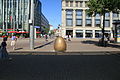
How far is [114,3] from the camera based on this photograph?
A: 60.5ft

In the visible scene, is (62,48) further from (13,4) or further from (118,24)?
(13,4)

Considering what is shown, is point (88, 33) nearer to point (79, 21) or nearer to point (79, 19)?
point (79, 21)

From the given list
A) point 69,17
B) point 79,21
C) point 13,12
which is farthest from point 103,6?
point 13,12

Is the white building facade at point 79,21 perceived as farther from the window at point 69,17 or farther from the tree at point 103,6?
the tree at point 103,6

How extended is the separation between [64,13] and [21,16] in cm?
2964

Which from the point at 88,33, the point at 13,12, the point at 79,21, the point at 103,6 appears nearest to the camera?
the point at 103,6

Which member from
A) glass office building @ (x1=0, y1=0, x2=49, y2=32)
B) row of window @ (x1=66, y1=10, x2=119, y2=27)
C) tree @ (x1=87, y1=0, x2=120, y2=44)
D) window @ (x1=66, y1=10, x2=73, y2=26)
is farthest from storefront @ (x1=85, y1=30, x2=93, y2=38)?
tree @ (x1=87, y1=0, x2=120, y2=44)

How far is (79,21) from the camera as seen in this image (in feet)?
243

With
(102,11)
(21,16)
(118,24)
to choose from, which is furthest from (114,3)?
(21,16)

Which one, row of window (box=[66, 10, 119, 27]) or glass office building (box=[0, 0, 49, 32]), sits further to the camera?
glass office building (box=[0, 0, 49, 32])

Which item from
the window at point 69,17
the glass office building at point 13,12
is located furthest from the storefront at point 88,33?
the glass office building at point 13,12

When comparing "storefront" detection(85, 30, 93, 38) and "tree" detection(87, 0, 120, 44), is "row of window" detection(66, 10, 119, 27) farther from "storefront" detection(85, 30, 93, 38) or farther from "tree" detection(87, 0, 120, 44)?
"tree" detection(87, 0, 120, 44)

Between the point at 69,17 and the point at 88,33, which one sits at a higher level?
the point at 69,17

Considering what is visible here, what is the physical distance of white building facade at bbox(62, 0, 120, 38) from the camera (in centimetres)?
7288
